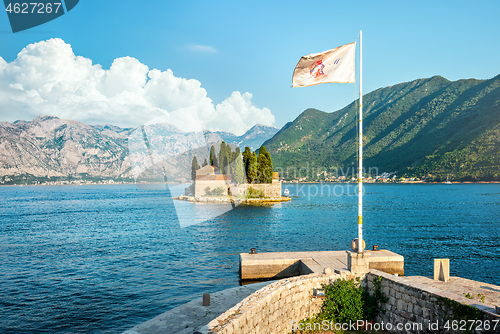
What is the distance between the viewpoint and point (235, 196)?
82.2m

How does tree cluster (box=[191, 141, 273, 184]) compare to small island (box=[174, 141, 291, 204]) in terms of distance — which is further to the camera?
small island (box=[174, 141, 291, 204])

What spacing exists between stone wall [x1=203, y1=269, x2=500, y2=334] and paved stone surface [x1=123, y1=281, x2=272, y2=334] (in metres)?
1.95

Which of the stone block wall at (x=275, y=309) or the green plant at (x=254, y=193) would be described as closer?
the stone block wall at (x=275, y=309)

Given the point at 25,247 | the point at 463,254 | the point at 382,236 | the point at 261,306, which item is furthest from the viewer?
the point at 382,236

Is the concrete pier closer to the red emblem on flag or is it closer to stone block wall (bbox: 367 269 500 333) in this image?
stone block wall (bbox: 367 269 500 333)

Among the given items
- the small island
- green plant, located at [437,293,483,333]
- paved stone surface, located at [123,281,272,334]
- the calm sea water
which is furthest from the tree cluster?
green plant, located at [437,293,483,333]

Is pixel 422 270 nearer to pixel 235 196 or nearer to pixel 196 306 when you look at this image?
pixel 196 306

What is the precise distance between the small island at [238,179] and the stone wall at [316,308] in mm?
65677

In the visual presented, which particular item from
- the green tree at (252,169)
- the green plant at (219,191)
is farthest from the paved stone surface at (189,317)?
the green plant at (219,191)

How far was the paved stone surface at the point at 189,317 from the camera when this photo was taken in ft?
34.3

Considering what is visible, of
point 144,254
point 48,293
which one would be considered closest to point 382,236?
point 144,254

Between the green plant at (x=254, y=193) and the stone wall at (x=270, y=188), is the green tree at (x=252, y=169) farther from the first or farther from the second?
the green plant at (x=254, y=193)

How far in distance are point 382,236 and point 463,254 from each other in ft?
32.5

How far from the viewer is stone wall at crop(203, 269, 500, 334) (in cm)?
790
